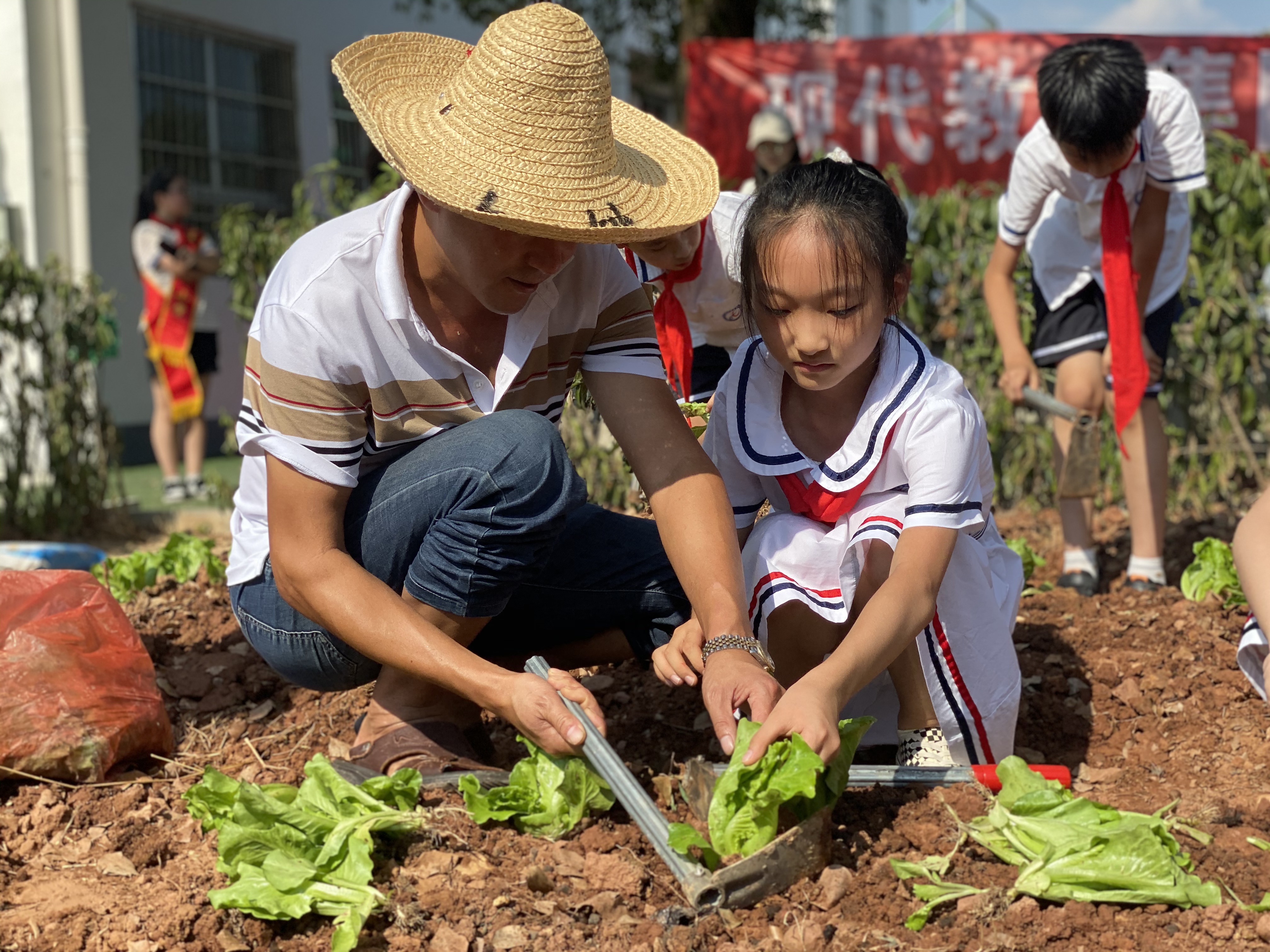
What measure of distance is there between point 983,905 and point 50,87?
9202mm

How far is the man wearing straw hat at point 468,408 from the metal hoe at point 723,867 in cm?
5

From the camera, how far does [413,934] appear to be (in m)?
1.91

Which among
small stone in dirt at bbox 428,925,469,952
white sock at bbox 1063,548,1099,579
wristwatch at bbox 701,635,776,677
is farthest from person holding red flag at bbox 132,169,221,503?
small stone in dirt at bbox 428,925,469,952

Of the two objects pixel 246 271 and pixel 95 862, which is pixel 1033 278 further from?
pixel 246 271

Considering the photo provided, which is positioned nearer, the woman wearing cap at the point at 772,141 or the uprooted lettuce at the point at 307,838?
the uprooted lettuce at the point at 307,838

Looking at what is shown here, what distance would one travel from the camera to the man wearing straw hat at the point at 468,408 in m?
2.04

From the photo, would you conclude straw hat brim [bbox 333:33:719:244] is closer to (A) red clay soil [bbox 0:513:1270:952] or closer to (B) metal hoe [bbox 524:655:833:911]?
(B) metal hoe [bbox 524:655:833:911]

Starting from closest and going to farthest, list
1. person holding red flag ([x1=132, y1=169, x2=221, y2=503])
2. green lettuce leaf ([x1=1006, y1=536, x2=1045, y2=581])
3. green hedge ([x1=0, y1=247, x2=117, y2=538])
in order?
green lettuce leaf ([x1=1006, y1=536, x2=1045, y2=581]) < green hedge ([x1=0, y1=247, x2=117, y2=538]) < person holding red flag ([x1=132, y1=169, x2=221, y2=503])

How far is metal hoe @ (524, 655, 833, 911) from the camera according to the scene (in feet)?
6.05

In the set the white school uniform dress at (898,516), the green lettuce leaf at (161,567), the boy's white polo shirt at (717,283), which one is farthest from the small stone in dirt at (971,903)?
the green lettuce leaf at (161,567)

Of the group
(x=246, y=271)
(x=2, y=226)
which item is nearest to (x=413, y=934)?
(x=246, y=271)

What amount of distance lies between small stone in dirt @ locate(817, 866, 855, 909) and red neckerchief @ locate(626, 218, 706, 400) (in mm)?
1349

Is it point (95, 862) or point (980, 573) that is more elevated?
point (980, 573)

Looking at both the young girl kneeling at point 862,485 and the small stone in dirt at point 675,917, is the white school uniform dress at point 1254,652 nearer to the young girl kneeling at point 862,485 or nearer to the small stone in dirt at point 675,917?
the young girl kneeling at point 862,485
